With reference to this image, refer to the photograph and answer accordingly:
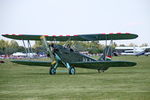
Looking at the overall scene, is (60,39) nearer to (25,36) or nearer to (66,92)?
(25,36)

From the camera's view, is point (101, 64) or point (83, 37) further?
point (83, 37)

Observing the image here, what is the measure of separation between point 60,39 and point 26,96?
1398 cm

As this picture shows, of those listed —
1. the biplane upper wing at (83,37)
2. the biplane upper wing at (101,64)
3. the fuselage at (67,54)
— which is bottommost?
the biplane upper wing at (101,64)

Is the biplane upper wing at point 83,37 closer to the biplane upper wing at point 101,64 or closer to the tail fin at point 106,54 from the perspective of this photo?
the tail fin at point 106,54

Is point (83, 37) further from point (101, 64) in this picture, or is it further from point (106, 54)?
point (106, 54)

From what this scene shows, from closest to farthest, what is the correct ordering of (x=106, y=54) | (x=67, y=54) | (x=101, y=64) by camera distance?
(x=67, y=54) → (x=101, y=64) → (x=106, y=54)

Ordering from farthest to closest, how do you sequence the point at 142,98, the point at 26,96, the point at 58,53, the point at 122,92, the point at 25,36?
the point at 25,36 < the point at 58,53 < the point at 122,92 < the point at 26,96 < the point at 142,98


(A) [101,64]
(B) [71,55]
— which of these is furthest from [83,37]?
(A) [101,64]

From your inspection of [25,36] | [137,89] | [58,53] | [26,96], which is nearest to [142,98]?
[137,89]

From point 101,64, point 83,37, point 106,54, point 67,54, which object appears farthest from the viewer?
point 106,54

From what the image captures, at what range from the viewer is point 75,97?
1188 cm

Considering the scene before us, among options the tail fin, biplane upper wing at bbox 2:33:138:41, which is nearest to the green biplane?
biplane upper wing at bbox 2:33:138:41

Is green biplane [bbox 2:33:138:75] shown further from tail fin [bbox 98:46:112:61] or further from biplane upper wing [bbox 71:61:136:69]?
tail fin [bbox 98:46:112:61]

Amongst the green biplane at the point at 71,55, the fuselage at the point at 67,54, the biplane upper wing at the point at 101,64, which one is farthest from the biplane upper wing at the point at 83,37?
the biplane upper wing at the point at 101,64
